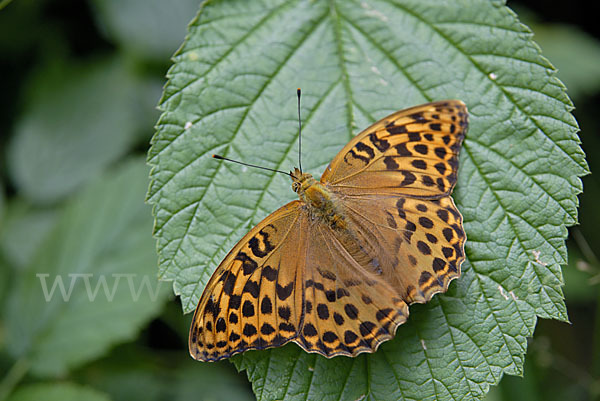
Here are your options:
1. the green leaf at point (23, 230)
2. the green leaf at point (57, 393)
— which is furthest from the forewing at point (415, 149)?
the green leaf at point (23, 230)

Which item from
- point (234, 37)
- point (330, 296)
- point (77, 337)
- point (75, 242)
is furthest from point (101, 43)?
point (330, 296)

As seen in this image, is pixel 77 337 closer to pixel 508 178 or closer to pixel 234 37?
pixel 234 37

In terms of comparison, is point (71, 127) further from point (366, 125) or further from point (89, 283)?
point (366, 125)

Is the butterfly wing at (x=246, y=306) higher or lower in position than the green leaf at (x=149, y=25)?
lower

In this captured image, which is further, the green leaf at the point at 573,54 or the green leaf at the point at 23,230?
the green leaf at the point at 573,54

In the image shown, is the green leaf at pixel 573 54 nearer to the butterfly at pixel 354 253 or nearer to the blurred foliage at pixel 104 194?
the blurred foliage at pixel 104 194

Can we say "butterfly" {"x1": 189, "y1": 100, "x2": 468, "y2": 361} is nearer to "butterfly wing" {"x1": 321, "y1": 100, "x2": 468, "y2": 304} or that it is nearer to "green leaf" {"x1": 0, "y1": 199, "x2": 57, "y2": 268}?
"butterfly wing" {"x1": 321, "y1": 100, "x2": 468, "y2": 304}
